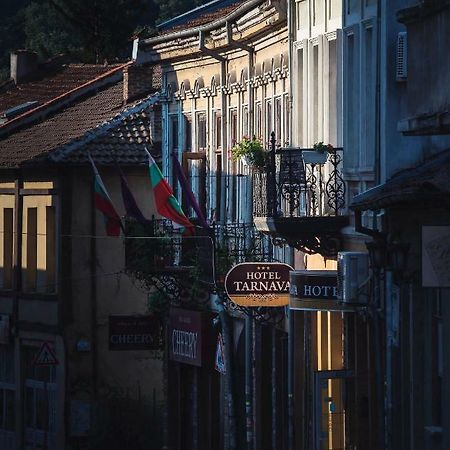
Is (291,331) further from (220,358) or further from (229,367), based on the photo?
(220,358)

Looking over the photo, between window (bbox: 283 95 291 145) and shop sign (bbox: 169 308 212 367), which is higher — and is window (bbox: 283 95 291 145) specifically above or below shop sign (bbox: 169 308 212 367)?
above

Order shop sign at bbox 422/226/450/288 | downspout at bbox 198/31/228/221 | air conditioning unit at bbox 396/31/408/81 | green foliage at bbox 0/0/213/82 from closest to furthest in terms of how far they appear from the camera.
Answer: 1. shop sign at bbox 422/226/450/288
2. air conditioning unit at bbox 396/31/408/81
3. downspout at bbox 198/31/228/221
4. green foliage at bbox 0/0/213/82

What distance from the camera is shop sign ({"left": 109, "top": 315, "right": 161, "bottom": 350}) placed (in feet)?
114

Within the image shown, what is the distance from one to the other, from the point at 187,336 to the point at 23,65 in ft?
65.8

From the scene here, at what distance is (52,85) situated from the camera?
49.4 metres

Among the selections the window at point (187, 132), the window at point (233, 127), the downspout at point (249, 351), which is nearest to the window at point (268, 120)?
the downspout at point (249, 351)

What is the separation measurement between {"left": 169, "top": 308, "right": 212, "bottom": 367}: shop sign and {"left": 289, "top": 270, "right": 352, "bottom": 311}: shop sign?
29.2 ft

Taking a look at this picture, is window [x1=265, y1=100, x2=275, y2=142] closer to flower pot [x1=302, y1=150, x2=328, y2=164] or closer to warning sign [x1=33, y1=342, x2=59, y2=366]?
flower pot [x1=302, y1=150, x2=328, y2=164]

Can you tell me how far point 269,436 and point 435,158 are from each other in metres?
8.67

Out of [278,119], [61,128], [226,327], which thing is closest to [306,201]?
[278,119]

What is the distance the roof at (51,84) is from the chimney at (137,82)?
7.07m

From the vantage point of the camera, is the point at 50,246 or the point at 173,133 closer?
the point at 173,133

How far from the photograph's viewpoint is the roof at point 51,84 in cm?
4812

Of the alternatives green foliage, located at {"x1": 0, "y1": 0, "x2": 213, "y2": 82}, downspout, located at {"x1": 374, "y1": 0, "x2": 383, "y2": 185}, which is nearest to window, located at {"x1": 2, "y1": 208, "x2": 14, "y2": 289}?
green foliage, located at {"x1": 0, "y1": 0, "x2": 213, "y2": 82}
